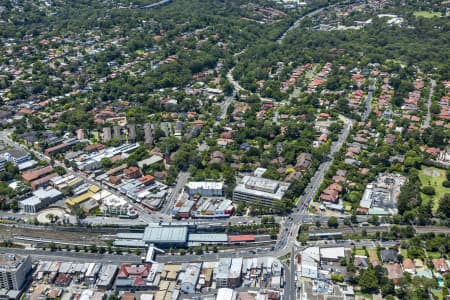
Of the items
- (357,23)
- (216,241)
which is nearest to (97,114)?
(216,241)

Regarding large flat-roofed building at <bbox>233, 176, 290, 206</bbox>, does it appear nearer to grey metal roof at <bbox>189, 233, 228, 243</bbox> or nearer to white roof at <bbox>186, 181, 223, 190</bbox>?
white roof at <bbox>186, 181, 223, 190</bbox>

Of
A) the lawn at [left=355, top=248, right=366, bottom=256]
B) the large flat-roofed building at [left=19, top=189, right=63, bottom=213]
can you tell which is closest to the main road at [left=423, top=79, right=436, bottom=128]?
the lawn at [left=355, top=248, right=366, bottom=256]

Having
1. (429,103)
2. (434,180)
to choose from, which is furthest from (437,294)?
(429,103)

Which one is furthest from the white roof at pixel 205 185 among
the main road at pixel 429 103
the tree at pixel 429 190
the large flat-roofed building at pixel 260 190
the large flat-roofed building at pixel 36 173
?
the main road at pixel 429 103

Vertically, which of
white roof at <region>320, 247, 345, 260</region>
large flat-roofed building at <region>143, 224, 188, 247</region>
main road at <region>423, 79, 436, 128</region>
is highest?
large flat-roofed building at <region>143, 224, 188, 247</region>

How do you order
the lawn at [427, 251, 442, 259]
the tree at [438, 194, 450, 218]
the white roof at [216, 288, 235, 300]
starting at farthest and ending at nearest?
the tree at [438, 194, 450, 218]
the lawn at [427, 251, 442, 259]
the white roof at [216, 288, 235, 300]

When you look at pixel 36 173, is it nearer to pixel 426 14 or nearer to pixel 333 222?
pixel 333 222

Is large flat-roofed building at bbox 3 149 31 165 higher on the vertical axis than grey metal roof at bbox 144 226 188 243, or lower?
lower
